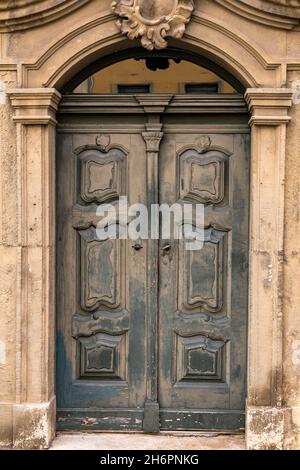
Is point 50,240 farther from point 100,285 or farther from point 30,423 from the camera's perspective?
point 30,423

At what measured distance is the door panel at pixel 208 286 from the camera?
496 cm

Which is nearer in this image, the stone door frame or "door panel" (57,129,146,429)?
the stone door frame

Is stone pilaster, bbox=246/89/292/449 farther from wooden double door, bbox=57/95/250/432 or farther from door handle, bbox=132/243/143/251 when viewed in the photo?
door handle, bbox=132/243/143/251

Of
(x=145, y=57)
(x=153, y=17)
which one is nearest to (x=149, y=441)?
(x=145, y=57)

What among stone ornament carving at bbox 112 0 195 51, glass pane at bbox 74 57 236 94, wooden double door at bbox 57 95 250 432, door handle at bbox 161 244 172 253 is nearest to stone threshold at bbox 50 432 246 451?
wooden double door at bbox 57 95 250 432

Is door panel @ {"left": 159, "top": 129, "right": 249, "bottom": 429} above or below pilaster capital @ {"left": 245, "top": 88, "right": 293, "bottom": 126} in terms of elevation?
below

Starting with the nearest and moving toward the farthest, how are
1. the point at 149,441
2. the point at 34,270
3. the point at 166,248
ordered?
the point at 34,270 < the point at 149,441 < the point at 166,248

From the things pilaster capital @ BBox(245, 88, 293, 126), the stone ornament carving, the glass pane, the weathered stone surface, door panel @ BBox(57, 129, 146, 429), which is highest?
the stone ornament carving

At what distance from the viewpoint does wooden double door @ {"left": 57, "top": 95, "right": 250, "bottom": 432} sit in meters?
4.97

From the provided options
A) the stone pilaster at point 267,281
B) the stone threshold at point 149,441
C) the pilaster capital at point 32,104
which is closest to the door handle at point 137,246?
the stone pilaster at point 267,281

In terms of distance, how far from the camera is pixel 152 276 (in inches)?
196

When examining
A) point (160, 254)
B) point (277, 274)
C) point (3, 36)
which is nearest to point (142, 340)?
point (160, 254)

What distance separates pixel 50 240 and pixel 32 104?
1025 mm

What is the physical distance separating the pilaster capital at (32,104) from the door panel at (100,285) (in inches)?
14.5
